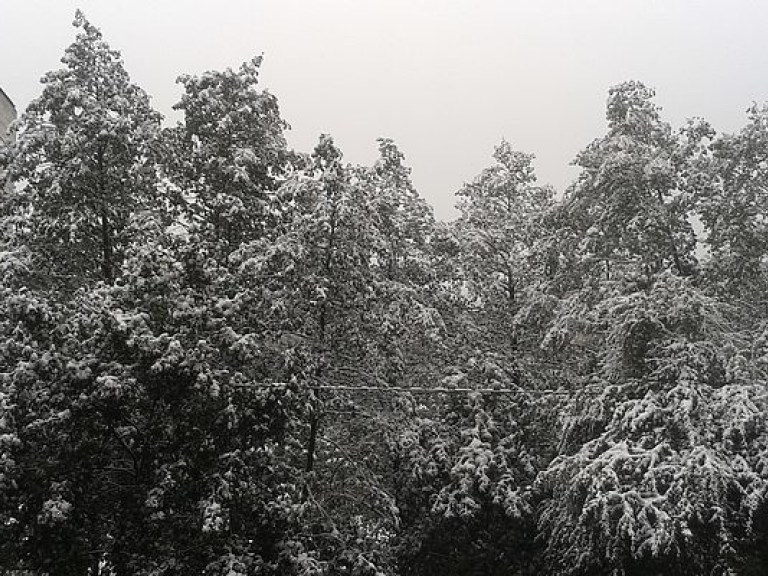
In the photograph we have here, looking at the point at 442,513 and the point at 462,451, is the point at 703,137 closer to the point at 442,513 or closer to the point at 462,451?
Result: the point at 462,451

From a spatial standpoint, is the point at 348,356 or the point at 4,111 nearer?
the point at 348,356

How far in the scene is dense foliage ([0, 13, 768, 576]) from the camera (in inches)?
369

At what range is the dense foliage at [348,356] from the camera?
9.37m

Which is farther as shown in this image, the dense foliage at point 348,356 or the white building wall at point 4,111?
the white building wall at point 4,111

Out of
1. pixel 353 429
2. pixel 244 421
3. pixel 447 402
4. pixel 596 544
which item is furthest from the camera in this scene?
pixel 447 402

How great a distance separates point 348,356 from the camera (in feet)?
38.9

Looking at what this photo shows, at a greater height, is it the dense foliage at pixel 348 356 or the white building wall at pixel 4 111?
the white building wall at pixel 4 111

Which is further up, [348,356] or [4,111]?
[4,111]

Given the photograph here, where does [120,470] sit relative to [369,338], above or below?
below

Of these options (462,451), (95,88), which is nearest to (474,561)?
(462,451)

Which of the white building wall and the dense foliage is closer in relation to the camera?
the dense foliage

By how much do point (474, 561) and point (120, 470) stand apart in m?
6.68

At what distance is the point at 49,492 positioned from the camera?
898cm

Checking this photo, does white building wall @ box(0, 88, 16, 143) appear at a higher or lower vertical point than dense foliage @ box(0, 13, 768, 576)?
higher
